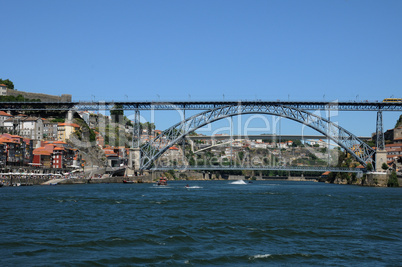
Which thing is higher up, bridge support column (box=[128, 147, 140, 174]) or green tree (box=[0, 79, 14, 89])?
green tree (box=[0, 79, 14, 89])

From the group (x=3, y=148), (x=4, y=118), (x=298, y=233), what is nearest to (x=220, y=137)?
(x=4, y=118)

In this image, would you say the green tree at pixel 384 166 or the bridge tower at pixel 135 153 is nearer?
the green tree at pixel 384 166

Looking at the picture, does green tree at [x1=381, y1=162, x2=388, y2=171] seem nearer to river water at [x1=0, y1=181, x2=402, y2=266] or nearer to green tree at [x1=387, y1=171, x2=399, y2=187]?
green tree at [x1=387, y1=171, x2=399, y2=187]

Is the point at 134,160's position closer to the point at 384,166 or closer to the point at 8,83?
the point at 384,166

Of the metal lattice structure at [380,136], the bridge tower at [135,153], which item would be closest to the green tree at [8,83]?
the bridge tower at [135,153]

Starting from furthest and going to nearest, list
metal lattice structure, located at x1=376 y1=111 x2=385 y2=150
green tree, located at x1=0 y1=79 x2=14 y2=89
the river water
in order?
green tree, located at x1=0 y1=79 x2=14 y2=89
metal lattice structure, located at x1=376 y1=111 x2=385 y2=150
the river water

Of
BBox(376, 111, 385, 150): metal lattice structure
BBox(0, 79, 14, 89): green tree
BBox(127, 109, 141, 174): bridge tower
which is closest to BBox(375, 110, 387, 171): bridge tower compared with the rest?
BBox(376, 111, 385, 150): metal lattice structure

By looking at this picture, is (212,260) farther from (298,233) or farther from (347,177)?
(347,177)

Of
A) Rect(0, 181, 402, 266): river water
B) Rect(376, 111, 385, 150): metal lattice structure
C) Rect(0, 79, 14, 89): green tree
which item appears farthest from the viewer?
Rect(0, 79, 14, 89): green tree

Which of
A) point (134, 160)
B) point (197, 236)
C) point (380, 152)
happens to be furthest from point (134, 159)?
point (197, 236)

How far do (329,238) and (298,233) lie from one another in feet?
4.87

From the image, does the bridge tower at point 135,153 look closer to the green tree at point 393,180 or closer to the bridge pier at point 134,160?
the bridge pier at point 134,160

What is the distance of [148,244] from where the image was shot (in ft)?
57.0

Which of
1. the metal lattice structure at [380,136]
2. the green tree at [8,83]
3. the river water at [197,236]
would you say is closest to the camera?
the river water at [197,236]
